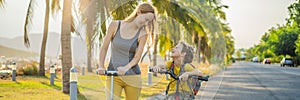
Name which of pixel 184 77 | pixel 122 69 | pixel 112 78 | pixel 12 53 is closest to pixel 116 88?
pixel 112 78

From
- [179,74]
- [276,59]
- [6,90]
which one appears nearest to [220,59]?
[179,74]

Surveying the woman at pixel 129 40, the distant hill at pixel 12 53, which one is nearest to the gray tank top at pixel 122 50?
the woman at pixel 129 40

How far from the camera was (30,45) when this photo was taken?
1723 centimetres

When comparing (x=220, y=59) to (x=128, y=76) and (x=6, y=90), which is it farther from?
(x=6, y=90)

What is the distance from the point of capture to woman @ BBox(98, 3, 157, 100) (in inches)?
159

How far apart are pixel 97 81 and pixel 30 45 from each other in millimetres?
13576

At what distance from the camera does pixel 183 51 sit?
Answer: 467cm

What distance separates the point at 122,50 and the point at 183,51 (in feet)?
2.77

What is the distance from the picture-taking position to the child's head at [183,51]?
15.2 feet

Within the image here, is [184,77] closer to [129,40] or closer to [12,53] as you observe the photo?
[129,40]

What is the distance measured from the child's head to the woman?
0.53 meters

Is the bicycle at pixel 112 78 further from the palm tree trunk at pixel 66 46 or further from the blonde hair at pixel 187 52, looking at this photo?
the palm tree trunk at pixel 66 46

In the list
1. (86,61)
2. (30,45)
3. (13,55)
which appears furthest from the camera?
(13,55)

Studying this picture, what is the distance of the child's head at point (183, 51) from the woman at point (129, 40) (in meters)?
0.53
